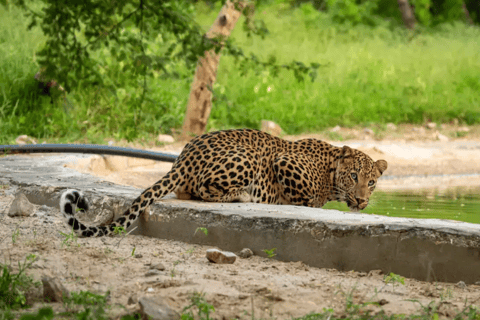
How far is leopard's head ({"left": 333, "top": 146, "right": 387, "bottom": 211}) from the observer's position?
18.0 ft

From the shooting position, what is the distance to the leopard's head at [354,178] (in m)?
5.48

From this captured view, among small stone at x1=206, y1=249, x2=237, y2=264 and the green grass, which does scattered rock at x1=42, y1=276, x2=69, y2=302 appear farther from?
the green grass

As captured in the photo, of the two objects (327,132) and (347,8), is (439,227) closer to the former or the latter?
(327,132)

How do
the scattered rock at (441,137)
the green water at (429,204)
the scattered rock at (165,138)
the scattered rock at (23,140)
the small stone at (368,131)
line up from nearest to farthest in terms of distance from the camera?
the green water at (429,204) < the scattered rock at (23,140) < the scattered rock at (165,138) < the scattered rock at (441,137) < the small stone at (368,131)

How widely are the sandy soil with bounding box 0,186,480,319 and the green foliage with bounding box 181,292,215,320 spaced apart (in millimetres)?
44

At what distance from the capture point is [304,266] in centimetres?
387

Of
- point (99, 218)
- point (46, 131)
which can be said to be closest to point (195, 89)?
point (46, 131)

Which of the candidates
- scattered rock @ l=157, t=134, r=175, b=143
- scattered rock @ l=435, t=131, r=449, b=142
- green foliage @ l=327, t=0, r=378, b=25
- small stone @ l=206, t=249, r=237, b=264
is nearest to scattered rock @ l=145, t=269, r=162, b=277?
small stone @ l=206, t=249, r=237, b=264

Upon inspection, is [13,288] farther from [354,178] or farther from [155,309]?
[354,178]

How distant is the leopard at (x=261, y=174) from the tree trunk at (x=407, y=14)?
1779cm

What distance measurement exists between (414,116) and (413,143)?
7.51 ft

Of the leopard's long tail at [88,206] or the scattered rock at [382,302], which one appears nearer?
the scattered rock at [382,302]

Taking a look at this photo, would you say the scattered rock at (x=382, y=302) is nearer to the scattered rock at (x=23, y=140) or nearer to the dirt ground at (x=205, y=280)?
the dirt ground at (x=205, y=280)

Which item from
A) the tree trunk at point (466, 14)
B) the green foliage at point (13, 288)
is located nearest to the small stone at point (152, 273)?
the green foliage at point (13, 288)
